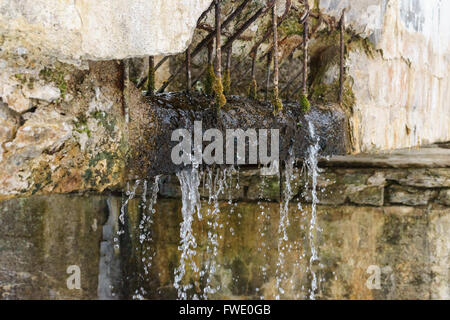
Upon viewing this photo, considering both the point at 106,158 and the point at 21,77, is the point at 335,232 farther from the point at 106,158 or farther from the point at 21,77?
the point at 21,77

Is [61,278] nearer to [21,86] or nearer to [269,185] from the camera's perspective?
[269,185]

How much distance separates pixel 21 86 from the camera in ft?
3.46

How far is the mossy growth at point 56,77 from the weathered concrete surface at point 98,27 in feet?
0.14

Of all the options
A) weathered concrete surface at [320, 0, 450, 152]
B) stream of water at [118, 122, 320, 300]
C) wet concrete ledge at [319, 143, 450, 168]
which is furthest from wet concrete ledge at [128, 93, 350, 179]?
stream of water at [118, 122, 320, 300]

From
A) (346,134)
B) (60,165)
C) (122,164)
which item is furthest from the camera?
(346,134)

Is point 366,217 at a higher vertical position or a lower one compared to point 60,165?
lower

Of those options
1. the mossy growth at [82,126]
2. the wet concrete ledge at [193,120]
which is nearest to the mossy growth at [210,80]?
the wet concrete ledge at [193,120]

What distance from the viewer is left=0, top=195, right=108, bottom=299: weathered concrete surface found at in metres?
3.64

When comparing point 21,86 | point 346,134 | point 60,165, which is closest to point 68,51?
point 21,86

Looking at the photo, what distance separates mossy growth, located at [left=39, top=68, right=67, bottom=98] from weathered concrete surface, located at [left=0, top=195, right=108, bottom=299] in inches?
108

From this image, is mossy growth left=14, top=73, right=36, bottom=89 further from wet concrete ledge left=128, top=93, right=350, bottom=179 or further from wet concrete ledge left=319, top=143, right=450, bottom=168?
wet concrete ledge left=319, top=143, right=450, bottom=168

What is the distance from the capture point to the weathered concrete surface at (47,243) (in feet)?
12.0

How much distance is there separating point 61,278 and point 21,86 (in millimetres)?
3059

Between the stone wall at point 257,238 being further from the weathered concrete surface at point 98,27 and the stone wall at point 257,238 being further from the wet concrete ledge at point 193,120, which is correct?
the weathered concrete surface at point 98,27
